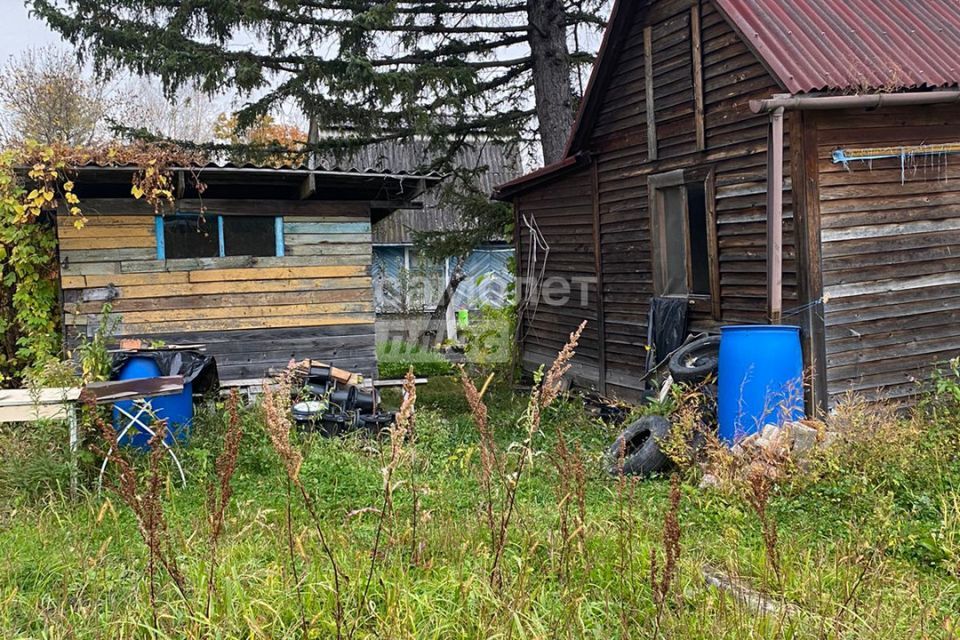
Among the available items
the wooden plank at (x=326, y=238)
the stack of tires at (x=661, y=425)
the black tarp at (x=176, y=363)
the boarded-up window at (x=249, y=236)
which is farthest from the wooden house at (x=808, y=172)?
the black tarp at (x=176, y=363)

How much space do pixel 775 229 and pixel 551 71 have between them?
760cm

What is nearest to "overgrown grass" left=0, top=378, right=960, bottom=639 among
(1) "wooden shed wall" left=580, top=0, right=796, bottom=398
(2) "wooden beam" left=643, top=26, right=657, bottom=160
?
(1) "wooden shed wall" left=580, top=0, right=796, bottom=398

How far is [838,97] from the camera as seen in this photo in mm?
6984

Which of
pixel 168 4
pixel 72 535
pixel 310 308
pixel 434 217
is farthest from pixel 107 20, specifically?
pixel 434 217

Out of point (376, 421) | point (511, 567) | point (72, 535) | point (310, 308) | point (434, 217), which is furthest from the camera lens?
point (434, 217)

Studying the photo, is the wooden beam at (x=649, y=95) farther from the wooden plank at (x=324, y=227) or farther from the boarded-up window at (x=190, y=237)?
the boarded-up window at (x=190, y=237)

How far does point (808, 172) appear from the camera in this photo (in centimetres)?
725

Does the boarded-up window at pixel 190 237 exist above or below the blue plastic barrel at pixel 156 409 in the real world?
above

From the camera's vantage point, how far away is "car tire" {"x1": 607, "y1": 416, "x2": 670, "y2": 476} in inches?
272

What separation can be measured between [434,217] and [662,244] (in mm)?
17741

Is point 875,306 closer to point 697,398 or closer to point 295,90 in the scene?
point 697,398

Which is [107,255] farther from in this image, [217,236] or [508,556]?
[508,556]

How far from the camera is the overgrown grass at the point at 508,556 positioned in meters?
3.09

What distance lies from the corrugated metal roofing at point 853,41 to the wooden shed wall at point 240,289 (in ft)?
16.3
